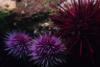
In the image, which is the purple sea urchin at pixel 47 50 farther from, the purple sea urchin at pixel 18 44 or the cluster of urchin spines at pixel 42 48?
the purple sea urchin at pixel 18 44

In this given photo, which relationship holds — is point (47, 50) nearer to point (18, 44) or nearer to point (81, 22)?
point (18, 44)

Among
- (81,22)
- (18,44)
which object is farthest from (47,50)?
(81,22)

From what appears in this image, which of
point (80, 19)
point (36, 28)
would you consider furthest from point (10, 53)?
point (80, 19)

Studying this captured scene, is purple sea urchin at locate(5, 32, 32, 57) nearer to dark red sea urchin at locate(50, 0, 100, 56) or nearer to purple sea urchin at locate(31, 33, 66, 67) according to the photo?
purple sea urchin at locate(31, 33, 66, 67)

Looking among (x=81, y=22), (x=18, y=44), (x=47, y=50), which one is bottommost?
(x=47, y=50)

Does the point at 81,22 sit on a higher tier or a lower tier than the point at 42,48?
higher

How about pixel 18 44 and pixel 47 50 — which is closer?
Answer: pixel 47 50

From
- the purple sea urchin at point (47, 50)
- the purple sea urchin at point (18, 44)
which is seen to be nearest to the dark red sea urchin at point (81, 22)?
the purple sea urchin at point (47, 50)

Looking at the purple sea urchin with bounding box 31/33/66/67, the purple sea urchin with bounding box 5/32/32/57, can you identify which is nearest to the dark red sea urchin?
the purple sea urchin with bounding box 31/33/66/67
